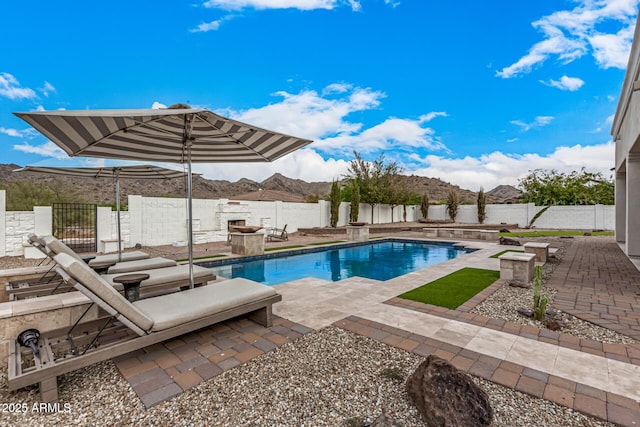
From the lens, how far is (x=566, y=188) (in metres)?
25.6

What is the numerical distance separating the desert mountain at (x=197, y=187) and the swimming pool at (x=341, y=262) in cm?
998

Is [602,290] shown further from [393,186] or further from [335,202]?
[393,186]

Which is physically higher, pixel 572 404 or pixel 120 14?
pixel 120 14

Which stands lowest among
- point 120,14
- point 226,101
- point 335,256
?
point 335,256

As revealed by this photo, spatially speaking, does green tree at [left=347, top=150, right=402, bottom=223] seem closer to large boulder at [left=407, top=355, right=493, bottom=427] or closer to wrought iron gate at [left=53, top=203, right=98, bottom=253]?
wrought iron gate at [left=53, top=203, right=98, bottom=253]

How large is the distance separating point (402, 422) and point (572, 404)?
1.42 meters

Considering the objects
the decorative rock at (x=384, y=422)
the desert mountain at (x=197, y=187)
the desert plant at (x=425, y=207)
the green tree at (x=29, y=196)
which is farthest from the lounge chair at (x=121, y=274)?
the desert plant at (x=425, y=207)

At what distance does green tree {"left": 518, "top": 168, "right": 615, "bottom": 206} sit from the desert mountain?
6.26 m

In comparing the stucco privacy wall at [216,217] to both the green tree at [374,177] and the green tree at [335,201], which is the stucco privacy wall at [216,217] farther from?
the green tree at [374,177]

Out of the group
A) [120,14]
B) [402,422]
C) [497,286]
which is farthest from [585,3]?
[120,14]

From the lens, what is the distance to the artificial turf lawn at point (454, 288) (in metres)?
5.26

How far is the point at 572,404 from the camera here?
2410mm

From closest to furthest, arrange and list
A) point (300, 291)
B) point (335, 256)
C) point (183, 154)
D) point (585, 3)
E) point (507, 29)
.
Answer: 1. point (183, 154)
2. point (300, 291)
3. point (585, 3)
4. point (335, 256)
5. point (507, 29)

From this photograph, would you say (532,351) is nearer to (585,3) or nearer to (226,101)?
(585,3)
